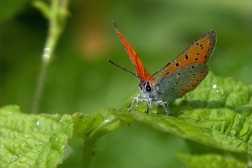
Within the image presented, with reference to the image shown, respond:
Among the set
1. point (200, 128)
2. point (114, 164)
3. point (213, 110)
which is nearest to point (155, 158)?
point (114, 164)

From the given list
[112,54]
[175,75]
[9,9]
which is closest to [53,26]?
[9,9]

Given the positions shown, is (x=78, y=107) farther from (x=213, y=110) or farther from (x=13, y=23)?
(x=213, y=110)

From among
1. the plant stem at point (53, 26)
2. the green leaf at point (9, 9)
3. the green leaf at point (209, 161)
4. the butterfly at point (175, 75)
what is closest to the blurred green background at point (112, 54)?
the green leaf at point (9, 9)

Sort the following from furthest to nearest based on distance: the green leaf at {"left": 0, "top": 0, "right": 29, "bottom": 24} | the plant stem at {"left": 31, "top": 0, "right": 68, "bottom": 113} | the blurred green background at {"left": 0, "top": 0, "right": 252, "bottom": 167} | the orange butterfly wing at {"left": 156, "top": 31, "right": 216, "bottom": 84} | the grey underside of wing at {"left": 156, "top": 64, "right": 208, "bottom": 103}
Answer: the green leaf at {"left": 0, "top": 0, "right": 29, "bottom": 24}
the blurred green background at {"left": 0, "top": 0, "right": 252, "bottom": 167}
the plant stem at {"left": 31, "top": 0, "right": 68, "bottom": 113}
the grey underside of wing at {"left": 156, "top": 64, "right": 208, "bottom": 103}
the orange butterfly wing at {"left": 156, "top": 31, "right": 216, "bottom": 84}

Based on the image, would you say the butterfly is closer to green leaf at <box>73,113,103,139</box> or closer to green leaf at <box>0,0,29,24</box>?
green leaf at <box>73,113,103,139</box>

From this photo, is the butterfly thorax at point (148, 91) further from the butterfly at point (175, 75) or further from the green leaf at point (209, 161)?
the green leaf at point (209, 161)

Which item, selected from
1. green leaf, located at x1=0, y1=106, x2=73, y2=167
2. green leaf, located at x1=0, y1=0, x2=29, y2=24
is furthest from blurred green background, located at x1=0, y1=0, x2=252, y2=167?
green leaf, located at x1=0, y1=106, x2=73, y2=167
